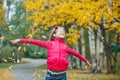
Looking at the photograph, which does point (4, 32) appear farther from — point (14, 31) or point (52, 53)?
point (52, 53)

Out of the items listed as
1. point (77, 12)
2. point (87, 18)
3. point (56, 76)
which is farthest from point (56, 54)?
point (77, 12)

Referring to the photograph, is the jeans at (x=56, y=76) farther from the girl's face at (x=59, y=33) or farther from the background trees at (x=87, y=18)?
the background trees at (x=87, y=18)

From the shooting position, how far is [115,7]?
58.7 ft

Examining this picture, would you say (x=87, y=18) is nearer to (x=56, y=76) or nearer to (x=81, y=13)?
(x=81, y=13)

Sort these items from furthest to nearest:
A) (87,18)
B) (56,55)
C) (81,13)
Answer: (81,13) < (87,18) < (56,55)

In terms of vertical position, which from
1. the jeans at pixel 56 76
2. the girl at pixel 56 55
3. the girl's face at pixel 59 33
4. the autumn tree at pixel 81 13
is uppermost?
the autumn tree at pixel 81 13

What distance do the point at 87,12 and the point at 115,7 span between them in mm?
1190

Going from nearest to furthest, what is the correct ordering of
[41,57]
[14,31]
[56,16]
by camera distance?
1. [56,16]
2. [14,31]
3. [41,57]

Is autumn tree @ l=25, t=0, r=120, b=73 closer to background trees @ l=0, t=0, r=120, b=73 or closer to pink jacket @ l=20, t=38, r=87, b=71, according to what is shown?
background trees @ l=0, t=0, r=120, b=73

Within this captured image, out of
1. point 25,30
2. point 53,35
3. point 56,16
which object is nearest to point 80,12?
point 56,16

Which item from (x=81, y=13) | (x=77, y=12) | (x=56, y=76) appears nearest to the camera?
(x=56, y=76)

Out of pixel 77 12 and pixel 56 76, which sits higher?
pixel 77 12

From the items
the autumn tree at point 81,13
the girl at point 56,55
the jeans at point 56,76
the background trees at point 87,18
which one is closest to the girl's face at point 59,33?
the girl at point 56,55

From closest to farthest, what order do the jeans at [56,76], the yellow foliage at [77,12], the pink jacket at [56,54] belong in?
the pink jacket at [56,54]
the jeans at [56,76]
the yellow foliage at [77,12]
